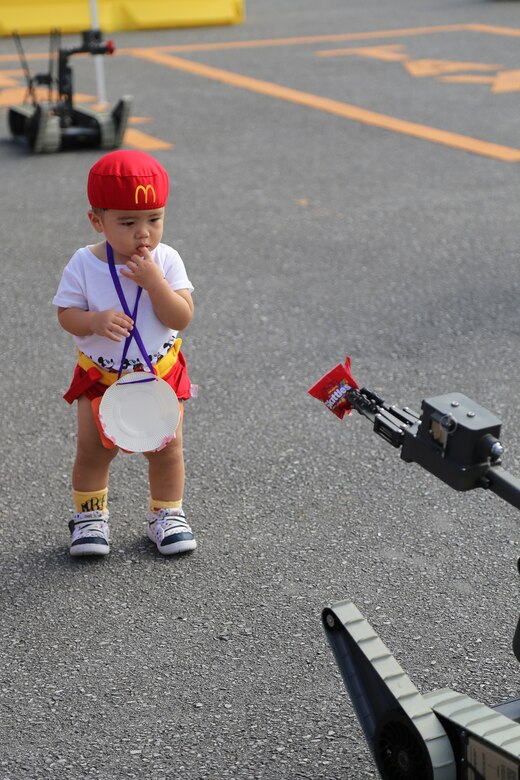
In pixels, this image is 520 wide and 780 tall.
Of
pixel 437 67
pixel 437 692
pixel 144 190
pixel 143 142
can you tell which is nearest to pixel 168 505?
pixel 144 190

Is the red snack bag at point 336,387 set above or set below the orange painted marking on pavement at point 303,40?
above

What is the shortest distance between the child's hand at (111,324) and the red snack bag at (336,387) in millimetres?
699

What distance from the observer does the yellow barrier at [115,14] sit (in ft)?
48.7

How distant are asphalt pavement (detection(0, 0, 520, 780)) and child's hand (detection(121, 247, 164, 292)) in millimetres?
844

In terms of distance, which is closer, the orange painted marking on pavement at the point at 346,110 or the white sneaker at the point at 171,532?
the white sneaker at the point at 171,532

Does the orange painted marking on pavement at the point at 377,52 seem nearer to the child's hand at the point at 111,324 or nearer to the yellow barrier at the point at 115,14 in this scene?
the yellow barrier at the point at 115,14

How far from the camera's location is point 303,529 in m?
3.18

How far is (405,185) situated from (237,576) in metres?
4.54

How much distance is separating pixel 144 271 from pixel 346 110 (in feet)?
23.0

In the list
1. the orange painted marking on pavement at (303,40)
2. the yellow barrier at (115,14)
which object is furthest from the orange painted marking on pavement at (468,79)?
the yellow barrier at (115,14)

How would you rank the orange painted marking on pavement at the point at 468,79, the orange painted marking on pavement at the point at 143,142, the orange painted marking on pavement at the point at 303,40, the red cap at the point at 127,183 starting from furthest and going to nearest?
the orange painted marking on pavement at the point at 303,40, the orange painted marking on pavement at the point at 468,79, the orange painted marking on pavement at the point at 143,142, the red cap at the point at 127,183

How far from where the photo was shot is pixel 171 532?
3.03 m

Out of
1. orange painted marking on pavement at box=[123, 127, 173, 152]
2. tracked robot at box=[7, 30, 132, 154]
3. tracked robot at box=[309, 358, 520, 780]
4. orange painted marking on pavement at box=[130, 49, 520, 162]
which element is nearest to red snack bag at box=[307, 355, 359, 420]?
tracked robot at box=[309, 358, 520, 780]

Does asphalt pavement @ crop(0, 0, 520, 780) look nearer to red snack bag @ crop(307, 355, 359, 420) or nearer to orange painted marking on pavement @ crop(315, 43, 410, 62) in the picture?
red snack bag @ crop(307, 355, 359, 420)
